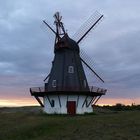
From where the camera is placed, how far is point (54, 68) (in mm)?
50938

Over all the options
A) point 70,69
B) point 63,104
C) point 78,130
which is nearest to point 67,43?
point 70,69

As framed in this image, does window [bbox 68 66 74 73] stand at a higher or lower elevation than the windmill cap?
lower

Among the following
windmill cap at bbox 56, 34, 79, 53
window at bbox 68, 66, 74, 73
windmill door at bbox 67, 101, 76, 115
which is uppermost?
windmill cap at bbox 56, 34, 79, 53

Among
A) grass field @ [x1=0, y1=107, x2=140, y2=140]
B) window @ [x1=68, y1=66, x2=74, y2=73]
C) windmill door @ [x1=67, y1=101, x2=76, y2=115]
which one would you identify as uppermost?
window @ [x1=68, y1=66, x2=74, y2=73]

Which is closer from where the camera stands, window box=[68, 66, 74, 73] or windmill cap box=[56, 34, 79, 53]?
window box=[68, 66, 74, 73]

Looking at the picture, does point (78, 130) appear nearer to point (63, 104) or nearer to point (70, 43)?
point (63, 104)

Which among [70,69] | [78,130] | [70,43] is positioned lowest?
[78,130]

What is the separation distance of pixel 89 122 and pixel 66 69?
16.1m

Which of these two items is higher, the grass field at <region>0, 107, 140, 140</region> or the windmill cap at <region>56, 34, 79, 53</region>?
the windmill cap at <region>56, 34, 79, 53</region>

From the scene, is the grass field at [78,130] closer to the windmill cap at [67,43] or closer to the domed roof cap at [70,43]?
the windmill cap at [67,43]

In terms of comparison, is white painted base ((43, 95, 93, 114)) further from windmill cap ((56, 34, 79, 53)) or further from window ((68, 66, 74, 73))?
windmill cap ((56, 34, 79, 53))

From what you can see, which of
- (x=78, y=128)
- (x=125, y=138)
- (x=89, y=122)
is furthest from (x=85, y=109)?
(x=125, y=138)

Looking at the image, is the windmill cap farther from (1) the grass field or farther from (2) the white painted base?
(1) the grass field

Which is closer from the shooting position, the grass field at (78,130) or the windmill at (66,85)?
the grass field at (78,130)
